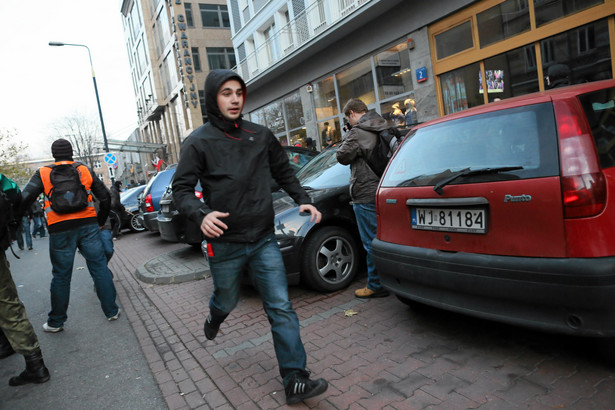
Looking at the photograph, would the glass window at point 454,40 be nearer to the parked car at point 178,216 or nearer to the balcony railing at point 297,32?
the balcony railing at point 297,32

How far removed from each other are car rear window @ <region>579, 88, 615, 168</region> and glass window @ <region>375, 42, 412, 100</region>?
1040 cm

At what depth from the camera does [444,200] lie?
8.94 feet

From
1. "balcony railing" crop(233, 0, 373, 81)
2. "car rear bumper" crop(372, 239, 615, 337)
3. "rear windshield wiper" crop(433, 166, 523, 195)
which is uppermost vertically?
"balcony railing" crop(233, 0, 373, 81)

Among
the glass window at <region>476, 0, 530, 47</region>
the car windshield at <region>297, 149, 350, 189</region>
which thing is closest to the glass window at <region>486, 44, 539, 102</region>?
the glass window at <region>476, 0, 530, 47</region>

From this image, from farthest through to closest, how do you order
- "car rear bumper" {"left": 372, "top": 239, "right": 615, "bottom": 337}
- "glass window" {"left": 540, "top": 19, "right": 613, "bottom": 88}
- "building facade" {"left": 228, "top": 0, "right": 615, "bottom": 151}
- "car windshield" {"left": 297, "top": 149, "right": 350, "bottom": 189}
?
"building facade" {"left": 228, "top": 0, "right": 615, "bottom": 151} → "glass window" {"left": 540, "top": 19, "right": 613, "bottom": 88} → "car windshield" {"left": 297, "top": 149, "right": 350, "bottom": 189} → "car rear bumper" {"left": 372, "top": 239, "right": 615, "bottom": 337}

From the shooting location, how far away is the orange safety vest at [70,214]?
13.4 feet

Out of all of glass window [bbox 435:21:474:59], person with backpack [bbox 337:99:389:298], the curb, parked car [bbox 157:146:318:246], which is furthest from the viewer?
glass window [bbox 435:21:474:59]

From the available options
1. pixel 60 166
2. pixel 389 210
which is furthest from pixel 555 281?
pixel 60 166

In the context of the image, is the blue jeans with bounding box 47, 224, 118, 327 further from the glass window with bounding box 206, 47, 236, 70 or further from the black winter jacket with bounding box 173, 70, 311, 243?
the glass window with bounding box 206, 47, 236, 70

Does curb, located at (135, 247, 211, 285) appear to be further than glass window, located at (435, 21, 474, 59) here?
No

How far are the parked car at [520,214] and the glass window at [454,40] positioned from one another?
884 cm

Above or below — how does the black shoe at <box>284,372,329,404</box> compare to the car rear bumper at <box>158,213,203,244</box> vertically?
below

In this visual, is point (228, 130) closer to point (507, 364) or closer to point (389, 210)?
point (389, 210)

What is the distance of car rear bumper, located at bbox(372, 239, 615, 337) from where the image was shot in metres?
2.08
